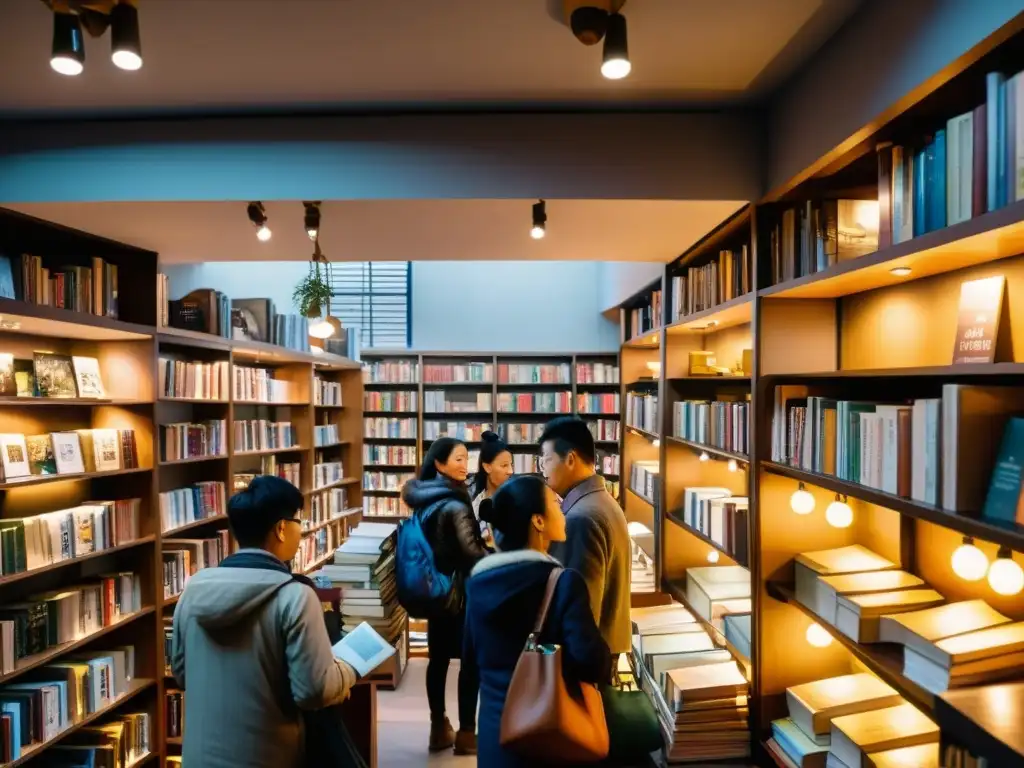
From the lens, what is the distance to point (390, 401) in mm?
7738

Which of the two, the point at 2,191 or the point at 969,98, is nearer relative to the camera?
the point at 969,98

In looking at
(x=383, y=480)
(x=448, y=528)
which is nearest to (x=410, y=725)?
(x=448, y=528)

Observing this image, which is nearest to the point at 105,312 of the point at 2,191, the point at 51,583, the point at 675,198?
the point at 2,191

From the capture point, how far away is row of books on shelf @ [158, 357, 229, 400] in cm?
386

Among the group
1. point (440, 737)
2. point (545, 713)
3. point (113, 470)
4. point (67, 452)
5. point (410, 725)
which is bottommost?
point (410, 725)

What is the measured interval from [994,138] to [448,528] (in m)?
2.66

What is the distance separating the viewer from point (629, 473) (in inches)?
241

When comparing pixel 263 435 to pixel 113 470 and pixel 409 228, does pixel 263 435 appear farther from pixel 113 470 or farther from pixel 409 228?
pixel 409 228

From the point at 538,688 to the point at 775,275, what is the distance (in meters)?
1.82

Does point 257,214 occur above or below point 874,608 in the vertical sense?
above

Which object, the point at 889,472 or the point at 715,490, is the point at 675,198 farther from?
the point at 715,490

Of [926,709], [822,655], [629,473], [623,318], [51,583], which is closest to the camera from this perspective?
[926,709]

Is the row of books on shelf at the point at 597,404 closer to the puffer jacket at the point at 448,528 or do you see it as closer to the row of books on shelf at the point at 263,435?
the row of books on shelf at the point at 263,435

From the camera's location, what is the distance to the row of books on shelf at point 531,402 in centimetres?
760
